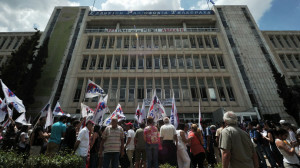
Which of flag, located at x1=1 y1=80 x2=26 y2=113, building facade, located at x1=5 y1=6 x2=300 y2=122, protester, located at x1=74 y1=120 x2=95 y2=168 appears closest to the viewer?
protester, located at x1=74 y1=120 x2=95 y2=168

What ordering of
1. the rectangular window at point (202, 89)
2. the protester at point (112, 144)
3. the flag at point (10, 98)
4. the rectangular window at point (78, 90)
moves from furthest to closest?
the rectangular window at point (202, 89) → the rectangular window at point (78, 90) → the flag at point (10, 98) → the protester at point (112, 144)

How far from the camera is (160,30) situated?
1007 inches

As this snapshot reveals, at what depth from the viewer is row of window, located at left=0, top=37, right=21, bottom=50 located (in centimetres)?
2678

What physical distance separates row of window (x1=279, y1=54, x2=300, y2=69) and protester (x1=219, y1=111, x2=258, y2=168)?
30432mm

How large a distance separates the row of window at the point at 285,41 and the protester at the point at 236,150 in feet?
107

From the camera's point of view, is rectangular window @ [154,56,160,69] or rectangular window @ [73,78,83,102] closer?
rectangular window @ [73,78,83,102]

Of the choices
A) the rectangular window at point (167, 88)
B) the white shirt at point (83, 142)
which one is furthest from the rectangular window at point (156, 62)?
the white shirt at point (83, 142)

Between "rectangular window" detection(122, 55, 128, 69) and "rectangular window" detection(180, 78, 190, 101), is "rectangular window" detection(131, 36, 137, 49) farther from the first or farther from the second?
"rectangular window" detection(180, 78, 190, 101)

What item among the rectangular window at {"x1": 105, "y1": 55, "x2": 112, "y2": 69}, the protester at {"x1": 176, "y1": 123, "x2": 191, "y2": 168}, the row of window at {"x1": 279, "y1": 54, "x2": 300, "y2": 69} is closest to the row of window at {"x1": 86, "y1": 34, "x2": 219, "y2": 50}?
the rectangular window at {"x1": 105, "y1": 55, "x2": 112, "y2": 69}

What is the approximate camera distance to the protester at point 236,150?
2.37m

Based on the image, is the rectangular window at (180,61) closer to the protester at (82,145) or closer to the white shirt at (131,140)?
the white shirt at (131,140)

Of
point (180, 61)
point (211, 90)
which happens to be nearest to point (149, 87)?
point (180, 61)

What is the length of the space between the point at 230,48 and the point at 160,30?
38.2 ft

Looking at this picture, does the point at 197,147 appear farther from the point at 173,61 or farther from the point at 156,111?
the point at 173,61
